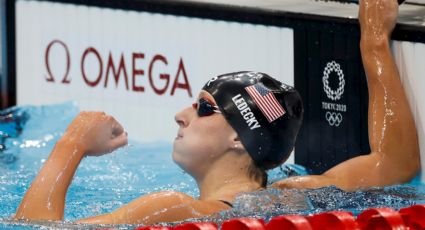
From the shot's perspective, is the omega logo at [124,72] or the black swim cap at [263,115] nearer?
the black swim cap at [263,115]

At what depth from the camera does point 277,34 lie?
179 inches

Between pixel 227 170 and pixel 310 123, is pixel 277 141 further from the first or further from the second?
pixel 310 123

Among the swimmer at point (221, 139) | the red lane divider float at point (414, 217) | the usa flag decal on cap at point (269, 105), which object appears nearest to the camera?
the red lane divider float at point (414, 217)

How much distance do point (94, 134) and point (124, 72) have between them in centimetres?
189

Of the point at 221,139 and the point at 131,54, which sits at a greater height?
the point at 221,139

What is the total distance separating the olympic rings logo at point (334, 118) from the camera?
14.2ft

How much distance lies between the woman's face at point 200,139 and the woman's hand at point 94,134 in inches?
7.2

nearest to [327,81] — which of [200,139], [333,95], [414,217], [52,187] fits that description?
[333,95]

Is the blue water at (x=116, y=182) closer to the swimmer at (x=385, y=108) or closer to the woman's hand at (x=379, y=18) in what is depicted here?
the swimmer at (x=385, y=108)

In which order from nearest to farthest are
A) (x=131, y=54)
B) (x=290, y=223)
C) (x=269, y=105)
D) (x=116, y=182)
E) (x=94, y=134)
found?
(x=290, y=223) < (x=94, y=134) < (x=269, y=105) < (x=116, y=182) < (x=131, y=54)

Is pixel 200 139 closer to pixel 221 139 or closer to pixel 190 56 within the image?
pixel 221 139

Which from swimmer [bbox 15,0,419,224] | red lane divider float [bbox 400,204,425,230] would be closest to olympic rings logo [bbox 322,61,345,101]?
swimmer [bbox 15,0,419,224]

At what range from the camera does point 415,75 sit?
13.0ft

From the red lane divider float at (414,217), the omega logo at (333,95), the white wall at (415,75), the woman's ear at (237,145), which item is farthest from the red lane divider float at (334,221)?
the omega logo at (333,95)
